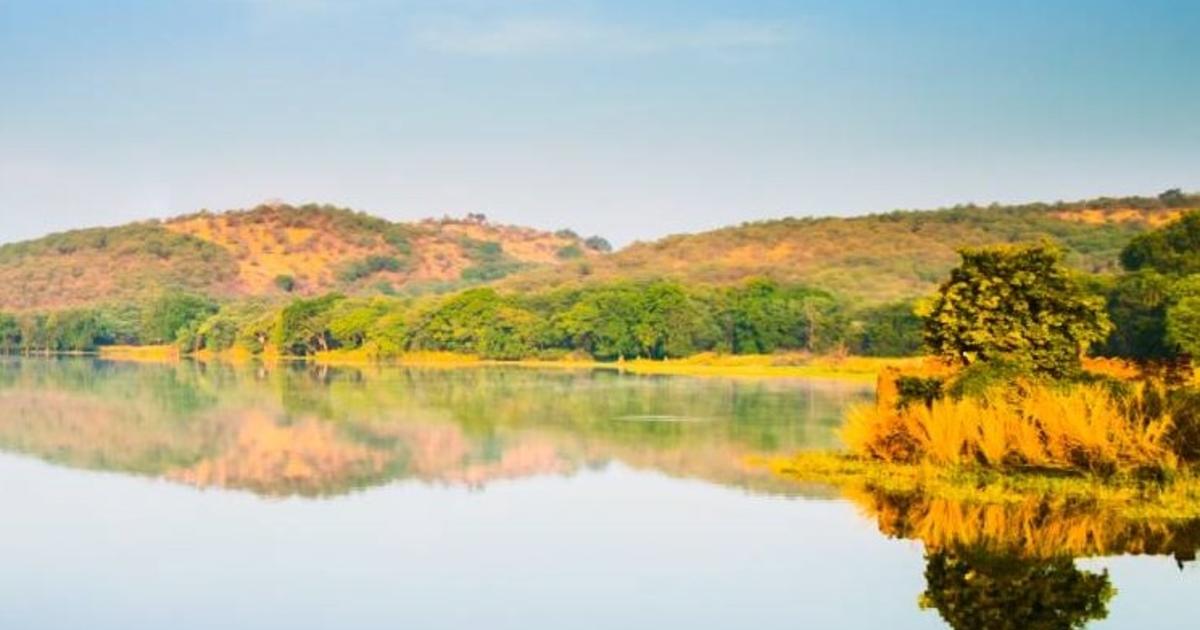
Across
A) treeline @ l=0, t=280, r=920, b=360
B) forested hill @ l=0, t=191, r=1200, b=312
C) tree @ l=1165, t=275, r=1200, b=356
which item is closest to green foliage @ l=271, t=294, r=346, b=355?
treeline @ l=0, t=280, r=920, b=360

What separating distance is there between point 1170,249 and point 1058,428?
4336 centimetres

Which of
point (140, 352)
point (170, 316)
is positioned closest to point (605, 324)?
point (170, 316)

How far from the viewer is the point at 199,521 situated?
61.2 feet

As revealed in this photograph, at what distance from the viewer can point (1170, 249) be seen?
2283 inches

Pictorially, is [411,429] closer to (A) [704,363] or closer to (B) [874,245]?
(A) [704,363]

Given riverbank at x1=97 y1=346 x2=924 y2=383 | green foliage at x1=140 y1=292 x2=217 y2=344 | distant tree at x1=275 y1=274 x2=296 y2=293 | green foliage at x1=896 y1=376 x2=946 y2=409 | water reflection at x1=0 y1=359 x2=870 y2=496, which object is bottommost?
water reflection at x1=0 y1=359 x2=870 y2=496

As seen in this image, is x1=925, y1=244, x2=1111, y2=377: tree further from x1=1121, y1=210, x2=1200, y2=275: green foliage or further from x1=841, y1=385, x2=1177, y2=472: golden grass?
x1=1121, y1=210, x2=1200, y2=275: green foliage

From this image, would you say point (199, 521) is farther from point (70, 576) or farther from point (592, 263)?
point (592, 263)

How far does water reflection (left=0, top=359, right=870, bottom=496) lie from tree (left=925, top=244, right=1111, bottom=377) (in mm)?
3076

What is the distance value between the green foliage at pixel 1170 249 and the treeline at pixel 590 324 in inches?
607

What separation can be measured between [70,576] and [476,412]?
74.6ft

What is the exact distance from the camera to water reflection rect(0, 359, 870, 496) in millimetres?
24250

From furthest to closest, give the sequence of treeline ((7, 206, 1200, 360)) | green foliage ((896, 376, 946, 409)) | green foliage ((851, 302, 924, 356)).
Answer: treeline ((7, 206, 1200, 360))
green foliage ((851, 302, 924, 356))
green foliage ((896, 376, 946, 409))

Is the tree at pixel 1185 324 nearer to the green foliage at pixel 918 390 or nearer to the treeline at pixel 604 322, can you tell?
the treeline at pixel 604 322
